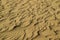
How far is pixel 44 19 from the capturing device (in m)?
2.72

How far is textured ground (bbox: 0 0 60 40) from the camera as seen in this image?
242 cm

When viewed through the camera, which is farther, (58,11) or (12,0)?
(12,0)

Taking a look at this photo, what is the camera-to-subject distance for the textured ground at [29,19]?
2.42 meters

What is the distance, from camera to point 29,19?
2740 millimetres

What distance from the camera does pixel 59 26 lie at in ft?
8.32

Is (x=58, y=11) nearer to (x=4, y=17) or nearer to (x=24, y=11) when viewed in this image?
(x=24, y=11)

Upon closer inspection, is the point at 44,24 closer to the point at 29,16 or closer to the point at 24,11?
the point at 29,16

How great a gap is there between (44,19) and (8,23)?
2.39 ft

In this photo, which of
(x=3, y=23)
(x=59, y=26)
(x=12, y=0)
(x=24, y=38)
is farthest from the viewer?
(x=12, y=0)

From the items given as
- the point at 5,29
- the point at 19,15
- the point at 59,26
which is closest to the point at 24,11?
the point at 19,15

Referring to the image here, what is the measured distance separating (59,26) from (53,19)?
0.73ft

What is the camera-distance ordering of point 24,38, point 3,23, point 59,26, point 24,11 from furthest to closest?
point 24,11
point 3,23
point 59,26
point 24,38

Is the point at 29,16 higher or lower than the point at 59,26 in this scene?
higher

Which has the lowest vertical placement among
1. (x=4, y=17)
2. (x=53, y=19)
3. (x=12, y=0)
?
(x=53, y=19)
